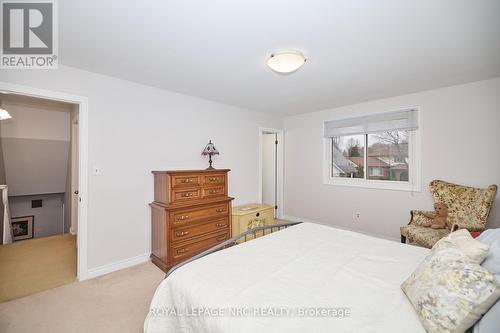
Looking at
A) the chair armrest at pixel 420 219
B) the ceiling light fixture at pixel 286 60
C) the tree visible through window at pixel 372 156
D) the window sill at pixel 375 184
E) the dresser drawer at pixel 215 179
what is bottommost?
the chair armrest at pixel 420 219

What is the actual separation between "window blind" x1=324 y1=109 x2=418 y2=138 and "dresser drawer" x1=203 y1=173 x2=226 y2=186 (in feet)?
7.74

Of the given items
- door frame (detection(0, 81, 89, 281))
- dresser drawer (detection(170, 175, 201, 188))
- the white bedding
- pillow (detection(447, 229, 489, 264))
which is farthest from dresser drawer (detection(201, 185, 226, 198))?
pillow (detection(447, 229, 489, 264))

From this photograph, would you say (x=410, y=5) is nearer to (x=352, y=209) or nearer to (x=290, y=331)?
(x=290, y=331)

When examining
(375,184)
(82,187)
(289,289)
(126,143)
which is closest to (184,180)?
(126,143)

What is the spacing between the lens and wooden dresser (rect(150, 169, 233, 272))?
2.74 m

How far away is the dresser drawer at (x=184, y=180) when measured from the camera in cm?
281

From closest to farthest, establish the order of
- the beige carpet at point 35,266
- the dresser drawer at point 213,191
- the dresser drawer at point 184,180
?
the beige carpet at point 35,266 < the dresser drawer at point 184,180 < the dresser drawer at point 213,191

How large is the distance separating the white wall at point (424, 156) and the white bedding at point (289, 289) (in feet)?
7.17

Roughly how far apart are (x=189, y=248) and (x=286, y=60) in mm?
2535

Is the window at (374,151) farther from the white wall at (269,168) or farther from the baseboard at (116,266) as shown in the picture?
the baseboard at (116,266)

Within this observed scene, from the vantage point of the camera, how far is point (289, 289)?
3.81ft

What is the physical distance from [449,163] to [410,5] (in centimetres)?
264

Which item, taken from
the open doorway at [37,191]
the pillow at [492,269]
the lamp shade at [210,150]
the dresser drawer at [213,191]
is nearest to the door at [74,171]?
the open doorway at [37,191]

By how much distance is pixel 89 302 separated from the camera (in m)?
2.13
